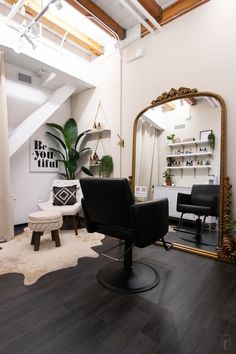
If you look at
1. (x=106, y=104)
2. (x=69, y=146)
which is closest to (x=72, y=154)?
(x=69, y=146)

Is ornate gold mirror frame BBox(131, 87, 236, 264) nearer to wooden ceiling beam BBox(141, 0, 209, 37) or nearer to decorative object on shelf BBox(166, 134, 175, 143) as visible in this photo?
decorative object on shelf BBox(166, 134, 175, 143)

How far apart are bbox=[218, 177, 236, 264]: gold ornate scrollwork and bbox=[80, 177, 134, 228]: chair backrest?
49.5 inches

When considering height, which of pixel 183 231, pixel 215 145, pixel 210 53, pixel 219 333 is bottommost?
pixel 219 333

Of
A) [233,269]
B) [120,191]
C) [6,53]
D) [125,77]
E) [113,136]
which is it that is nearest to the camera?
[120,191]

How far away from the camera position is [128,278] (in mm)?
1754

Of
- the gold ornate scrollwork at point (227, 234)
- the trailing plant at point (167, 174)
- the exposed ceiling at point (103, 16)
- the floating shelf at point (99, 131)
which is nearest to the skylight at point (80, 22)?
the exposed ceiling at point (103, 16)

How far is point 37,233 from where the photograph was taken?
2389mm

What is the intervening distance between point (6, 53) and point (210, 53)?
2758 millimetres

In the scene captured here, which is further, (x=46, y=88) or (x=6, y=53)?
(x=46, y=88)

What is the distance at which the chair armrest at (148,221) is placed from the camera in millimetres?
1390

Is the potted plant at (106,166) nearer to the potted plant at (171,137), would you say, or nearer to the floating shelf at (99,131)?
the floating shelf at (99,131)

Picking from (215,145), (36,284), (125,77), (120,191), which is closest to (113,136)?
(125,77)

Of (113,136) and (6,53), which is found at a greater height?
(6,53)

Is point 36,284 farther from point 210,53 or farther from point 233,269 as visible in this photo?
point 210,53
